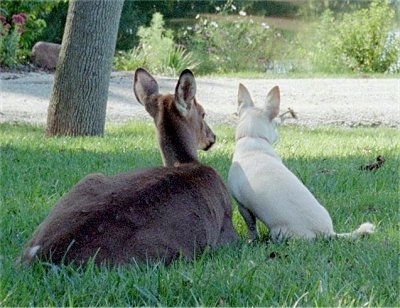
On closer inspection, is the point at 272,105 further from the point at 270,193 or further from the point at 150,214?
the point at 150,214

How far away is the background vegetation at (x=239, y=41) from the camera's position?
21.3m

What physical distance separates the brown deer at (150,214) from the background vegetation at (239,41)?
14.8 m

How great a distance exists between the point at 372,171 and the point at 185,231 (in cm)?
326

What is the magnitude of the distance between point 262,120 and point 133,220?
1866 mm

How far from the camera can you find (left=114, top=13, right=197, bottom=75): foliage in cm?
2117

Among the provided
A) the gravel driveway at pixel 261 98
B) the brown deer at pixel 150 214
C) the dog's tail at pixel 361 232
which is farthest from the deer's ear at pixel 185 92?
the gravel driveway at pixel 261 98

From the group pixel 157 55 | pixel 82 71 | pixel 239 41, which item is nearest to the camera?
pixel 82 71

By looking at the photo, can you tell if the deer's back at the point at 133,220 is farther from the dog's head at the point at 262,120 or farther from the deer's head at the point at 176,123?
Result: the dog's head at the point at 262,120

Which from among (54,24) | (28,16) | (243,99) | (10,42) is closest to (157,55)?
(10,42)

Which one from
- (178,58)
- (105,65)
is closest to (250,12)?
(178,58)

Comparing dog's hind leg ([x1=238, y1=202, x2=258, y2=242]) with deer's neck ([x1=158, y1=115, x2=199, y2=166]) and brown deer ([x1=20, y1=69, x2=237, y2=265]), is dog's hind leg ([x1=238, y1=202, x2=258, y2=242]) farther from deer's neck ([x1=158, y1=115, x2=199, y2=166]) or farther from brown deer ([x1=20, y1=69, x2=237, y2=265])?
deer's neck ([x1=158, y1=115, x2=199, y2=166])

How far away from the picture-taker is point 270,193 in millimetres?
5273

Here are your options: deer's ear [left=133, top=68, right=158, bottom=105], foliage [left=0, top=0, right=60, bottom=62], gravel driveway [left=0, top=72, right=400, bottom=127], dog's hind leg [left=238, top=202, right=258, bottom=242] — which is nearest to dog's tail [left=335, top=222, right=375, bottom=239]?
dog's hind leg [left=238, top=202, right=258, bottom=242]

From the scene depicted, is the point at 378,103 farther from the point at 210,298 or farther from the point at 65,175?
the point at 210,298
